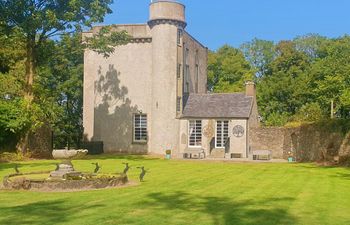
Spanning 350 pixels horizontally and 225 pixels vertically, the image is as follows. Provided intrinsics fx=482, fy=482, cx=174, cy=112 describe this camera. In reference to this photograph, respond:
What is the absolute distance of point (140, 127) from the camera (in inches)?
1640

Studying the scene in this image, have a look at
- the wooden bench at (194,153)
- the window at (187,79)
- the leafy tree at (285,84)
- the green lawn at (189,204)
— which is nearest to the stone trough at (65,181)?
the green lawn at (189,204)

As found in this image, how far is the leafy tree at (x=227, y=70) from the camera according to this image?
203 ft

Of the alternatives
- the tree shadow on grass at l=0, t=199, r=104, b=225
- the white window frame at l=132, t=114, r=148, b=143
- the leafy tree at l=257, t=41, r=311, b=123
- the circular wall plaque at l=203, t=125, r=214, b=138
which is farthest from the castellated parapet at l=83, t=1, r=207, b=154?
the tree shadow on grass at l=0, t=199, r=104, b=225

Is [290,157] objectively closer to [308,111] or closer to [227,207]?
[308,111]

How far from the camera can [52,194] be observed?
559 inches

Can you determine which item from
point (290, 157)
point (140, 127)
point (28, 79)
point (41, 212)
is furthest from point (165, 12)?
point (41, 212)

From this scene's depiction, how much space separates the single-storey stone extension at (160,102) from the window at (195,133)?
0.08 meters

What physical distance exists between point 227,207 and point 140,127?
1186 inches

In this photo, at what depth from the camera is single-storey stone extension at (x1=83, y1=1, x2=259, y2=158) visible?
3947 cm

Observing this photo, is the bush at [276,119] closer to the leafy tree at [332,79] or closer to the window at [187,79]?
the leafy tree at [332,79]

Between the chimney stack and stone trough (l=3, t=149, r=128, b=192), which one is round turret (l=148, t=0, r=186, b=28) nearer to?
the chimney stack

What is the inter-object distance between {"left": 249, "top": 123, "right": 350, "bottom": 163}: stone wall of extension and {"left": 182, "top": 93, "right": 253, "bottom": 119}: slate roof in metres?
2.24

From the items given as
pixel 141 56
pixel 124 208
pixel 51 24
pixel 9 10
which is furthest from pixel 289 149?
pixel 124 208

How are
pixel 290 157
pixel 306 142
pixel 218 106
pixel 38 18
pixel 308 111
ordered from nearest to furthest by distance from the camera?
pixel 38 18 → pixel 306 142 → pixel 290 157 → pixel 218 106 → pixel 308 111
